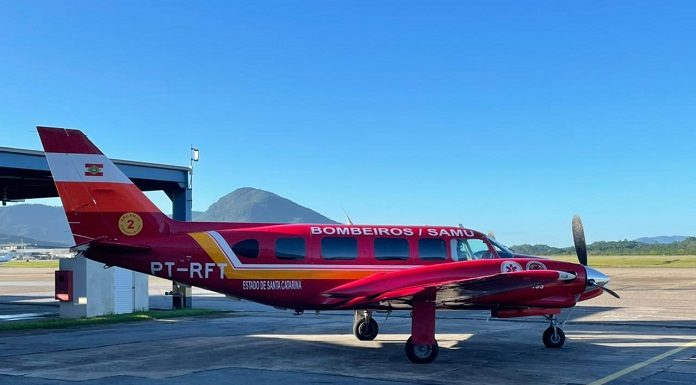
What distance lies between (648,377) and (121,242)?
11.9 meters

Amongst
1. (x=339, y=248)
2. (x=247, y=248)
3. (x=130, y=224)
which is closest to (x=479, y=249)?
(x=339, y=248)

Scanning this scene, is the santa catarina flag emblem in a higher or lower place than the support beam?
higher

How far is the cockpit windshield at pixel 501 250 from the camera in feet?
52.2

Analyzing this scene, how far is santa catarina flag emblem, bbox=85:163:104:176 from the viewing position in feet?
51.3

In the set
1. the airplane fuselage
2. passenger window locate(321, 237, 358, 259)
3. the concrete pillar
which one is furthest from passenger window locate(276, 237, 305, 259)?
the concrete pillar

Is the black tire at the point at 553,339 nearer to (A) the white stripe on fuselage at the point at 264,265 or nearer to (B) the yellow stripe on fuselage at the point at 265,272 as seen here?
(A) the white stripe on fuselage at the point at 264,265

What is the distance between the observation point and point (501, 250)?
16.0 m

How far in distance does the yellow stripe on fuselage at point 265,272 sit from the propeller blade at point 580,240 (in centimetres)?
569

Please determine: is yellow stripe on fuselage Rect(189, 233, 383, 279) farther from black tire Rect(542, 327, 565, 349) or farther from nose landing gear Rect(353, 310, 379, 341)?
black tire Rect(542, 327, 565, 349)

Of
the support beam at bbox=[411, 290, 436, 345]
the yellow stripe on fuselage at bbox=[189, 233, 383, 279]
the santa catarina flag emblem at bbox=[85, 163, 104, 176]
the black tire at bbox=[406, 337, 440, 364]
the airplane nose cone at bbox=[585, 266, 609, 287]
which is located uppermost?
the santa catarina flag emblem at bbox=[85, 163, 104, 176]

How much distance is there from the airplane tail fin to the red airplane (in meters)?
0.02

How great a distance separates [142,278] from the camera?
85.4 feet

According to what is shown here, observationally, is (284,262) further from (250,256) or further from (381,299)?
(381,299)

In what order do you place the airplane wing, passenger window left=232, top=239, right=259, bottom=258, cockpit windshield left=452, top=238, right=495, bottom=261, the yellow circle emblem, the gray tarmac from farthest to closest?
Answer: cockpit windshield left=452, top=238, right=495, bottom=261 → the yellow circle emblem → passenger window left=232, top=239, right=259, bottom=258 → the airplane wing → the gray tarmac
